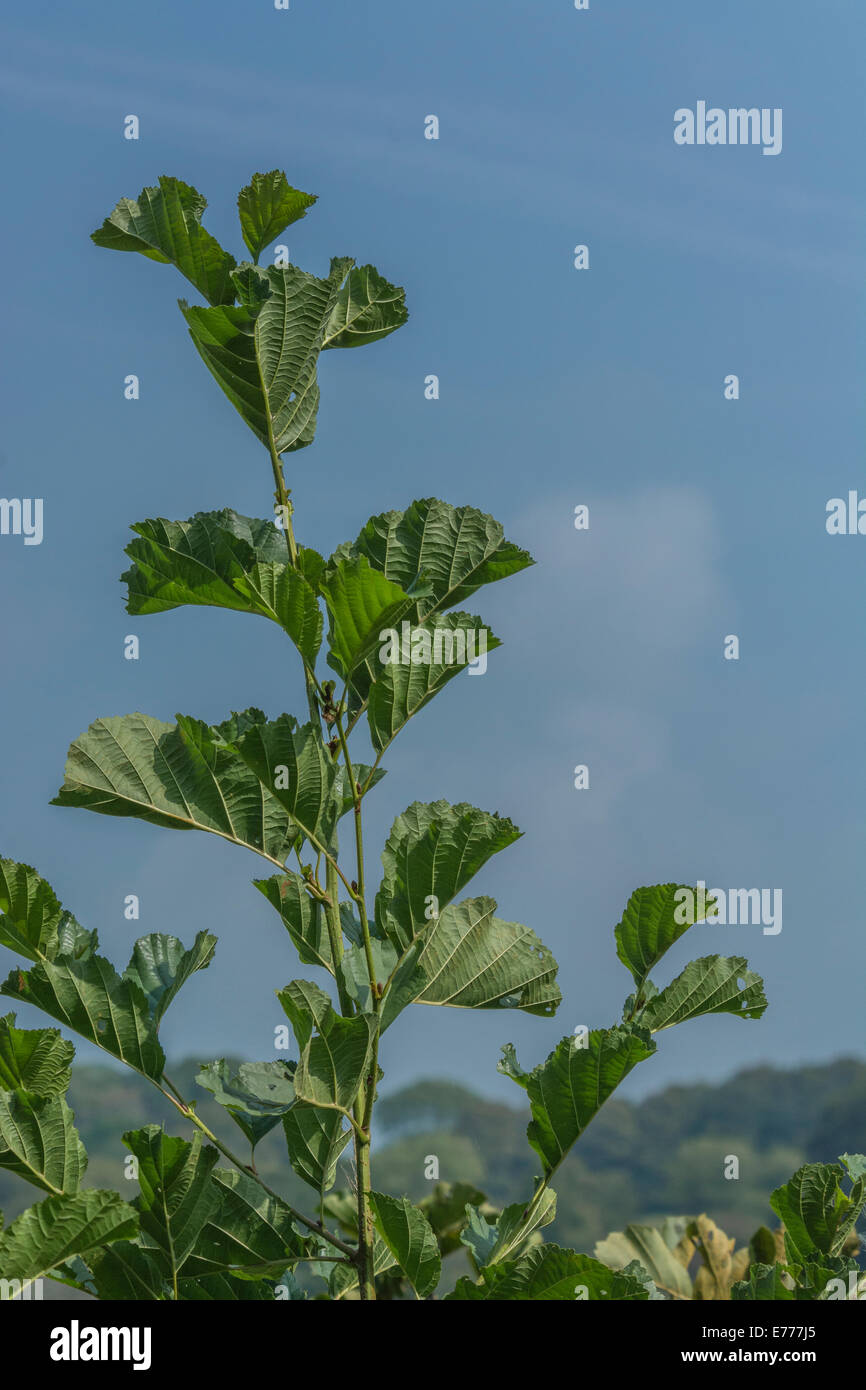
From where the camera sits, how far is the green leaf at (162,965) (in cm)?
193

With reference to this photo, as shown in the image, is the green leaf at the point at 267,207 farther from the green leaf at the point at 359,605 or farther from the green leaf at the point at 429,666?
the green leaf at the point at 429,666

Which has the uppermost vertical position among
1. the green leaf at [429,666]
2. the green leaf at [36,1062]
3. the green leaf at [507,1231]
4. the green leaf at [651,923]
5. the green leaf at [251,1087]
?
the green leaf at [429,666]

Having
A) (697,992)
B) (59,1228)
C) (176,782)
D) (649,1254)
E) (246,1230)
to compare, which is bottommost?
(649,1254)

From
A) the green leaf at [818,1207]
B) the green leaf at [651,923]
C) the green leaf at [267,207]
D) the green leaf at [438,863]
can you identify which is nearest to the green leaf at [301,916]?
the green leaf at [438,863]

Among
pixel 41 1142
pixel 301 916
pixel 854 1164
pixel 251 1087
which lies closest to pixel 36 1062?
pixel 41 1142

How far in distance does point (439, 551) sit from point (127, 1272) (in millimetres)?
1316

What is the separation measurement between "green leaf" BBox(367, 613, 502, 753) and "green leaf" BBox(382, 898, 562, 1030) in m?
0.36

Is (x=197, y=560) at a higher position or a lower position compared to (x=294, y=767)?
higher

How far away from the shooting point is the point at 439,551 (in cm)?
203

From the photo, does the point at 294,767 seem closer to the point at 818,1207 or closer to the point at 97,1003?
the point at 97,1003

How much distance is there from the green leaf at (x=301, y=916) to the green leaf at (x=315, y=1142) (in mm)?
248

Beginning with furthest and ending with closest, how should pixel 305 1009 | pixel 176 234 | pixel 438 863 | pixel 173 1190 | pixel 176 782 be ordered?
pixel 176 234
pixel 176 782
pixel 438 863
pixel 173 1190
pixel 305 1009
